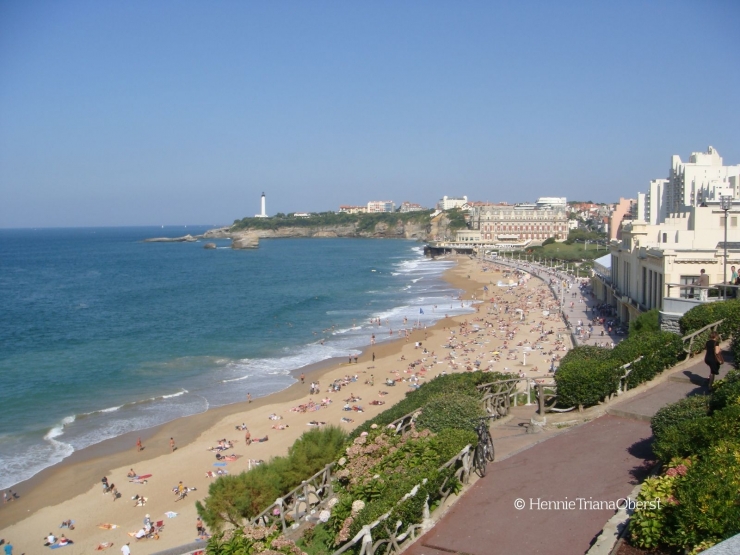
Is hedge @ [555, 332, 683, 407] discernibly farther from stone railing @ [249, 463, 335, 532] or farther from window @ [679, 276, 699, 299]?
window @ [679, 276, 699, 299]

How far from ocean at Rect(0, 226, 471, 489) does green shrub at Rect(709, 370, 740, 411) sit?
18538 millimetres

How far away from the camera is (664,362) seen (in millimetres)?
12180

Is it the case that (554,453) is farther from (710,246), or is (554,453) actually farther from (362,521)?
(710,246)

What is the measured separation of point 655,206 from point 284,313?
36.6 metres

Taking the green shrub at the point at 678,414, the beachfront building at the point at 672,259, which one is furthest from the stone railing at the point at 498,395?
the beachfront building at the point at 672,259

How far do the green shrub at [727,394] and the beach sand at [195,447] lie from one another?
11.8 metres

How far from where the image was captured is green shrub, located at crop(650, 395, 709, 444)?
24.8 feet

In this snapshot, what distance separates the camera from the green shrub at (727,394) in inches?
284

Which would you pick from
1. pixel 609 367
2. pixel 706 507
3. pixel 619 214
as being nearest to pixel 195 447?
pixel 609 367

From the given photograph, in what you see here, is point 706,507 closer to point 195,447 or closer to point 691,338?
point 691,338

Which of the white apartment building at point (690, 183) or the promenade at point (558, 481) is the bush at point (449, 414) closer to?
the promenade at point (558, 481)

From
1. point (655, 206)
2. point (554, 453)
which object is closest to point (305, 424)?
point (554, 453)

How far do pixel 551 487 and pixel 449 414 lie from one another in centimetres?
173

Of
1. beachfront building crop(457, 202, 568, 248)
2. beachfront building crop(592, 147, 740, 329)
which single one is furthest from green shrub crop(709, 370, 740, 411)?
beachfront building crop(457, 202, 568, 248)
